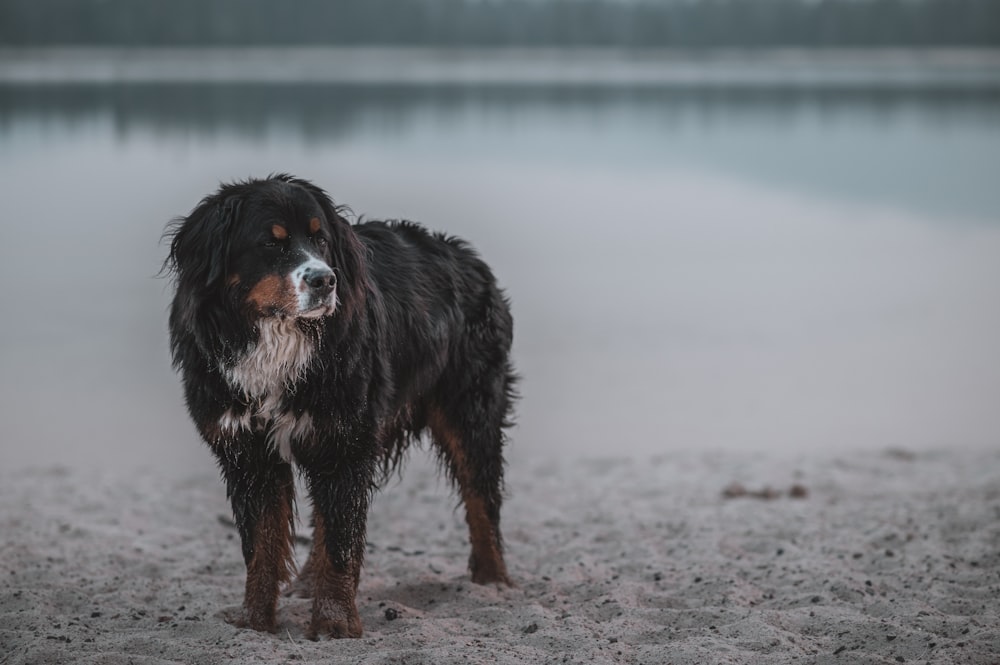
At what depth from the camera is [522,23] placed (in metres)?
52.7

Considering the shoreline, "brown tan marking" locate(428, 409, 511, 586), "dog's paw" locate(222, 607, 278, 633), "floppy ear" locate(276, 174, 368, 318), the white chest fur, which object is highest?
the shoreline

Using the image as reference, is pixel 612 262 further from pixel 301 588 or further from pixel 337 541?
pixel 337 541

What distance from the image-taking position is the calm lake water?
30.9 feet

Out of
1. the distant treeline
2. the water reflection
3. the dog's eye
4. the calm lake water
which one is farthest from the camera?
the distant treeline

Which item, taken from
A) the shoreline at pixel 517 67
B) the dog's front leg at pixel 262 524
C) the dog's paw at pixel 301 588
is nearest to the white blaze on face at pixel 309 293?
the dog's front leg at pixel 262 524

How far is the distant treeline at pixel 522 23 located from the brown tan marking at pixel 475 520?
41416mm

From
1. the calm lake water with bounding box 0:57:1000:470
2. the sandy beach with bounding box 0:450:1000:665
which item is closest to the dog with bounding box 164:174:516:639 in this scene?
the sandy beach with bounding box 0:450:1000:665

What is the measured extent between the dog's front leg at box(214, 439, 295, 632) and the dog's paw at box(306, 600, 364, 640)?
0.69ft

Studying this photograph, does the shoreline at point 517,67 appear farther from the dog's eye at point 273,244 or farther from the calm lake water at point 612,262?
the dog's eye at point 273,244

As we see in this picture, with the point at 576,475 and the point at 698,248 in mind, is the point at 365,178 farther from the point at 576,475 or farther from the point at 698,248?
the point at 576,475

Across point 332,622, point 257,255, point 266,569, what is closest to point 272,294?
point 257,255

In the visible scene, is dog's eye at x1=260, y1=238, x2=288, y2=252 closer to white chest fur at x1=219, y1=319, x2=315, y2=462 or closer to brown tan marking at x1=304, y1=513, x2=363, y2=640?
white chest fur at x1=219, y1=319, x2=315, y2=462

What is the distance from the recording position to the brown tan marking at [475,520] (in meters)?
5.68

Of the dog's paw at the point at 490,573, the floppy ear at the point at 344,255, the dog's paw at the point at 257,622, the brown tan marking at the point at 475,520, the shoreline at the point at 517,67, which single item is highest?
the shoreline at the point at 517,67
